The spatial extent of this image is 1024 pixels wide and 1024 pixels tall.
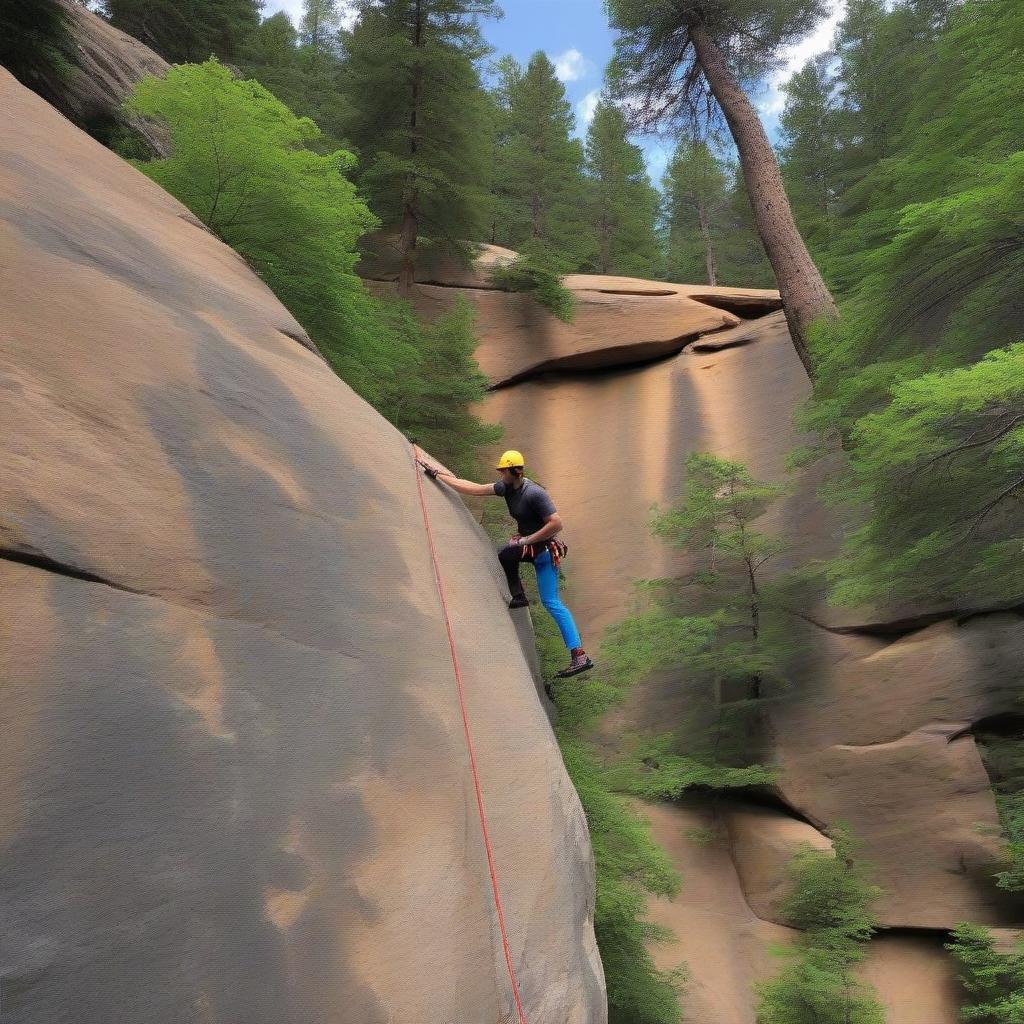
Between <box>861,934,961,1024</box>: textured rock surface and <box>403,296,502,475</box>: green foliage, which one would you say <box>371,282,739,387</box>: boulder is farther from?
<box>861,934,961,1024</box>: textured rock surface

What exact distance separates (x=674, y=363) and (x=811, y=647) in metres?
9.00

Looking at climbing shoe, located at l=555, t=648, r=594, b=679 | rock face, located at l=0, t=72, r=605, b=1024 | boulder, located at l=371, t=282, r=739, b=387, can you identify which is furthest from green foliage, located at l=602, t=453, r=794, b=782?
boulder, located at l=371, t=282, r=739, b=387

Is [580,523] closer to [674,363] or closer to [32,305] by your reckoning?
[674,363]

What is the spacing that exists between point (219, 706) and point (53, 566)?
73 cm

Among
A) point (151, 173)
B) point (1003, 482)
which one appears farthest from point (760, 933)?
point (151, 173)

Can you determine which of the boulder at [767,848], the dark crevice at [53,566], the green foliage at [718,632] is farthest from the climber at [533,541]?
the boulder at [767,848]

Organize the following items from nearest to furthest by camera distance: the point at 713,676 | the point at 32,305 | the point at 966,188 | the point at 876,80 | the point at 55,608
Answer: the point at 55,608 < the point at 32,305 < the point at 966,188 < the point at 713,676 < the point at 876,80

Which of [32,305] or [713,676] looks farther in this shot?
[713,676]

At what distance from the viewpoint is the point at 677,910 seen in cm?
984

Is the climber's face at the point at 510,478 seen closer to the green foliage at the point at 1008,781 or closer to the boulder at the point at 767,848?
the green foliage at the point at 1008,781

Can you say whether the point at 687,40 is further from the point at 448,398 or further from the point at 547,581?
the point at 547,581

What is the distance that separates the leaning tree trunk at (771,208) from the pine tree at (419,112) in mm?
6016

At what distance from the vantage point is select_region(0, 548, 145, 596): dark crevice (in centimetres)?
229

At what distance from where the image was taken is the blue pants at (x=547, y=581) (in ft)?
19.3
